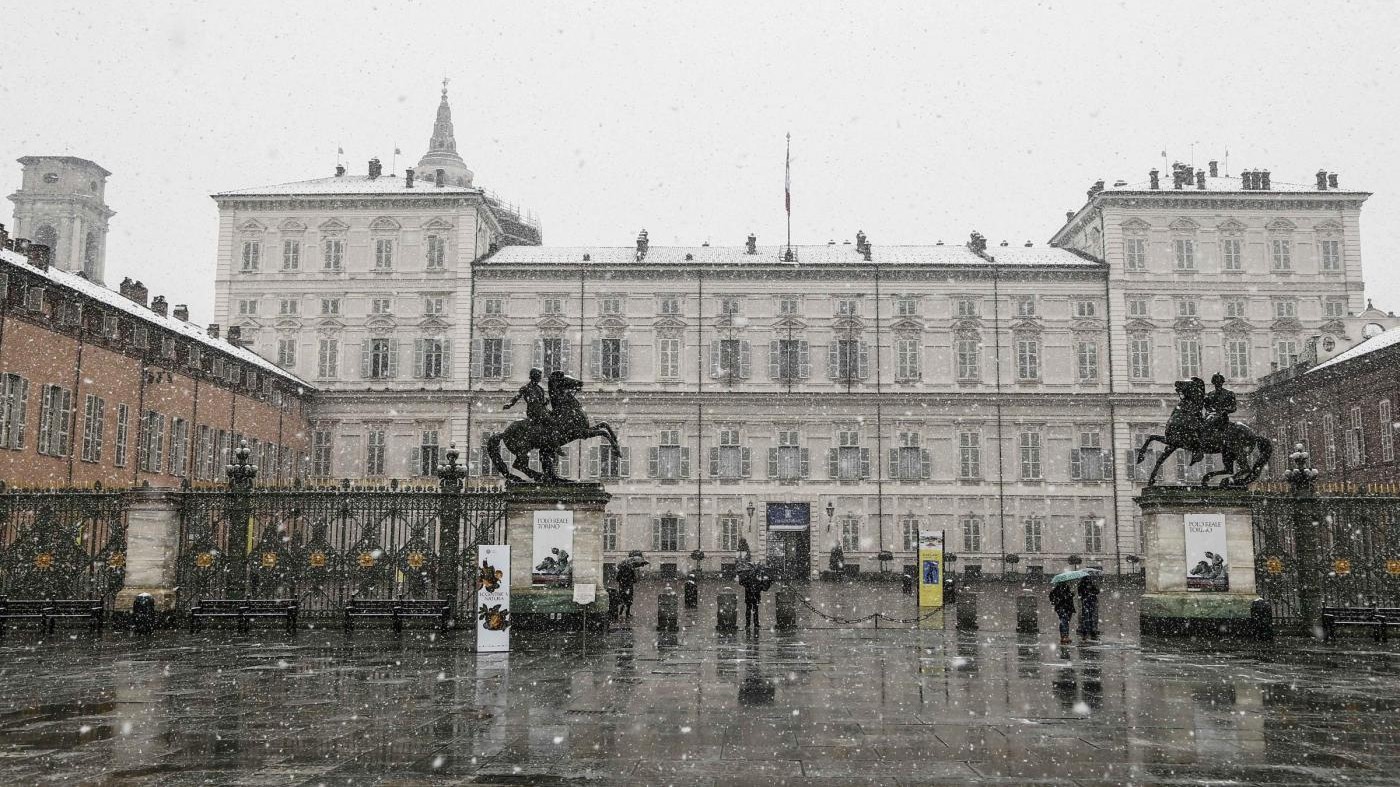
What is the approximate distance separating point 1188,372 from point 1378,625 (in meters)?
32.5

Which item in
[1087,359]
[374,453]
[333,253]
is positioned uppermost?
[333,253]

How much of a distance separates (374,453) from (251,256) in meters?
10.8

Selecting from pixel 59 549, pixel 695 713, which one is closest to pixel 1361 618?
pixel 695 713

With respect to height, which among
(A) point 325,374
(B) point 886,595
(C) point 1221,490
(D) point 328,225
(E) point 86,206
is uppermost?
(E) point 86,206

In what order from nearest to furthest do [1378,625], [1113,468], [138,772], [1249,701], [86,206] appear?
[138,772]
[1249,701]
[1378,625]
[1113,468]
[86,206]

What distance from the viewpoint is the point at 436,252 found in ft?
163

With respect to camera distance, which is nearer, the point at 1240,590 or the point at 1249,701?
the point at 1249,701

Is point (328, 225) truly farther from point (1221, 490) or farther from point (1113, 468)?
point (1221, 490)

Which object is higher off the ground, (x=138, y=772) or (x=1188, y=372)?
(x=1188, y=372)

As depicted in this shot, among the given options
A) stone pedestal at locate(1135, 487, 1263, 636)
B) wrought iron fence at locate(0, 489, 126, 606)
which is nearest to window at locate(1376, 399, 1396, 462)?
stone pedestal at locate(1135, 487, 1263, 636)

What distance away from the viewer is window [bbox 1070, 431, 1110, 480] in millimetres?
47969

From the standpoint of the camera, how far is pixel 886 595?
34156 mm

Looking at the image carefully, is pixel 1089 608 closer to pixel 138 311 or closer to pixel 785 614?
pixel 785 614

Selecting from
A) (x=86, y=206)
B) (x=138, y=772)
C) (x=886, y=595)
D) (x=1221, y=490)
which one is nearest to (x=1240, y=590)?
(x=1221, y=490)
